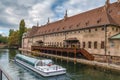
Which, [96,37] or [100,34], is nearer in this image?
[100,34]

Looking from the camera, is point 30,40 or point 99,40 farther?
point 30,40

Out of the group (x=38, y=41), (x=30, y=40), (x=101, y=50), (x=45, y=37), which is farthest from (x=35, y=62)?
(x=30, y=40)

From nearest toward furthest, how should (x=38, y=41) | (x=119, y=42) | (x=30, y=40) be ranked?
(x=119, y=42), (x=38, y=41), (x=30, y=40)

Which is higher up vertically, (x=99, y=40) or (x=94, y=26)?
(x=94, y=26)

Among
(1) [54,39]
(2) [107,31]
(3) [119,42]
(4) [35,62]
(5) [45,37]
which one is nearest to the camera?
(4) [35,62]

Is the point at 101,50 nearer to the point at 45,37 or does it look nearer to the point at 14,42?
the point at 45,37

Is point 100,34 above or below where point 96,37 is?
above

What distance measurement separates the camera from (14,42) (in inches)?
3312

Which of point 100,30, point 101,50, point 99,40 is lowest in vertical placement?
point 101,50

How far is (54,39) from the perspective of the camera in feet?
140

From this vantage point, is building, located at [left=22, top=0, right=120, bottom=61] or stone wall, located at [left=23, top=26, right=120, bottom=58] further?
building, located at [left=22, top=0, right=120, bottom=61]

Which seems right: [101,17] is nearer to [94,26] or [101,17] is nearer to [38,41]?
[94,26]

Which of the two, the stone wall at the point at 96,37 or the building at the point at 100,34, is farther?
the building at the point at 100,34

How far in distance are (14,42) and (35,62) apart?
6708cm
